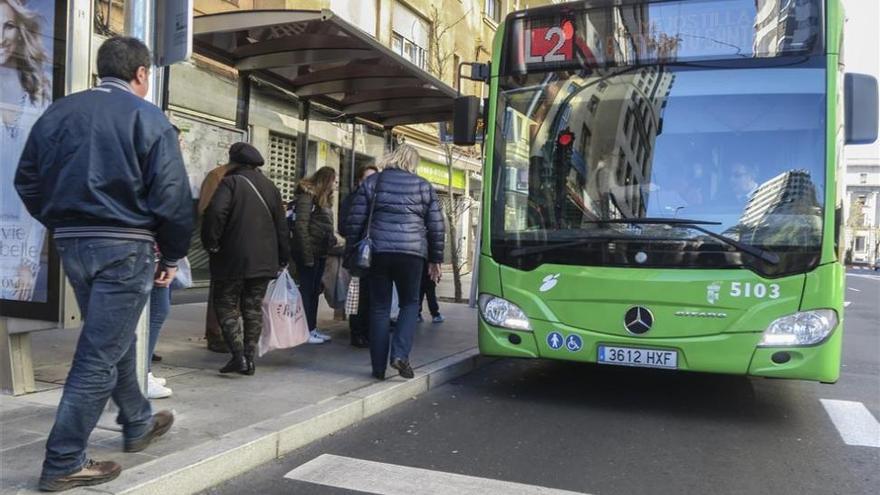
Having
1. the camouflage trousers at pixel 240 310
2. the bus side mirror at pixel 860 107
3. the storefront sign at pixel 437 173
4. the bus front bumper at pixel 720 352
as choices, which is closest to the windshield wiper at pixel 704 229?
the bus front bumper at pixel 720 352

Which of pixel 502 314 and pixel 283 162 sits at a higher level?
pixel 283 162

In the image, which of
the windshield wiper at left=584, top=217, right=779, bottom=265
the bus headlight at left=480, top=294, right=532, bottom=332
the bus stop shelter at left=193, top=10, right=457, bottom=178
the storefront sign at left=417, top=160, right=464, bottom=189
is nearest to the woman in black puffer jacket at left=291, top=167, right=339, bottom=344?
A: the bus stop shelter at left=193, top=10, right=457, bottom=178

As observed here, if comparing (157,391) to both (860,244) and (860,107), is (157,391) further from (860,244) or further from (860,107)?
(860,244)

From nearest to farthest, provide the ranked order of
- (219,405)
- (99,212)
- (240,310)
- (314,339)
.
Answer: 1. (99,212)
2. (219,405)
3. (240,310)
4. (314,339)

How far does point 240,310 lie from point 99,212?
2575mm

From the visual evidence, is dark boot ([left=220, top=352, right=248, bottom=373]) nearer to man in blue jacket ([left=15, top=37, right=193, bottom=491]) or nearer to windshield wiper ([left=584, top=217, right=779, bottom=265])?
man in blue jacket ([left=15, top=37, right=193, bottom=491])

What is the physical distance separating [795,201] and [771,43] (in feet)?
3.83

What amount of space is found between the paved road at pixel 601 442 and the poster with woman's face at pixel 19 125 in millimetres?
2023

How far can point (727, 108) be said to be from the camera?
507 centimetres

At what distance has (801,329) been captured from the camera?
4723 mm

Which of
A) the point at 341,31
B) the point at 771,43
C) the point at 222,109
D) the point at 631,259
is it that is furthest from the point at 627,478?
the point at 222,109

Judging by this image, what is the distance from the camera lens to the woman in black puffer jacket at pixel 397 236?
529 centimetres

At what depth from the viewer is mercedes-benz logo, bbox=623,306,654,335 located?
4980mm

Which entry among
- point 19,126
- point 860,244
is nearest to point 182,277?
point 19,126
